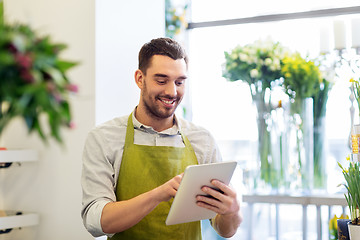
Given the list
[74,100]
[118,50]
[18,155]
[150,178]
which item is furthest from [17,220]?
[118,50]

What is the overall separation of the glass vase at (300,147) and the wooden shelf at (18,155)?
1.66 m

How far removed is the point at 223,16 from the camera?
3697mm

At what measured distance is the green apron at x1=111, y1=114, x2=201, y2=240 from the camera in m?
2.11

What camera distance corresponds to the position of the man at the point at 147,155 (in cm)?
204

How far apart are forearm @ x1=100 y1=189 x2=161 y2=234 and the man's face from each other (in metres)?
0.42

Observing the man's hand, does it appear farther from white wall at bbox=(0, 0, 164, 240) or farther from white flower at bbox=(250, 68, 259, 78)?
white flower at bbox=(250, 68, 259, 78)

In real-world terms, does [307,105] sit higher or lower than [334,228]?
higher

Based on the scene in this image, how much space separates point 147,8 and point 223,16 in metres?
0.78

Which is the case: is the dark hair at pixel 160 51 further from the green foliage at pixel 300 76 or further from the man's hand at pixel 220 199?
the green foliage at pixel 300 76

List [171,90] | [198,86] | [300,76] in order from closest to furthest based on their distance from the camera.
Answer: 1. [171,90]
2. [300,76]
3. [198,86]

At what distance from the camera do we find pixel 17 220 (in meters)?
2.66

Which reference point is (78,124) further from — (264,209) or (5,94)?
(5,94)

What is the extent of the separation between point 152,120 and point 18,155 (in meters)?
0.93

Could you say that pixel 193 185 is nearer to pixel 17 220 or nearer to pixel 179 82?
pixel 179 82
